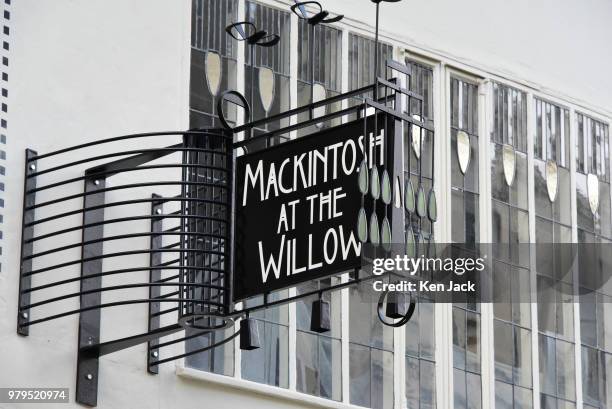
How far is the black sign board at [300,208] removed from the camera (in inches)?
484

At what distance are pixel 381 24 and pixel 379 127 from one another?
469 centimetres

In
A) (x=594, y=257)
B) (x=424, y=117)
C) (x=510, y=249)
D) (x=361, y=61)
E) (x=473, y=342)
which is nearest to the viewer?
(x=361, y=61)

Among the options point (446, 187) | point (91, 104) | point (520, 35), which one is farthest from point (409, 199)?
point (520, 35)

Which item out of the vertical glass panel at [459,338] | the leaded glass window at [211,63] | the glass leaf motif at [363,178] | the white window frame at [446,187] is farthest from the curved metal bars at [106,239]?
the vertical glass panel at [459,338]

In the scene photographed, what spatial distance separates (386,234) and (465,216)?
535cm

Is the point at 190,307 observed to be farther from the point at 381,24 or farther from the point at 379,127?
the point at 381,24

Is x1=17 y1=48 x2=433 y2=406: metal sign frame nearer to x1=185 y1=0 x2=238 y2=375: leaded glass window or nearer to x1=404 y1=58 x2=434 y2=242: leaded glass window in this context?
x1=185 y1=0 x2=238 y2=375: leaded glass window

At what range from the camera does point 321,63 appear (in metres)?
16.5

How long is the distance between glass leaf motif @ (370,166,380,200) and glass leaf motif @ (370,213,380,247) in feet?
0.48

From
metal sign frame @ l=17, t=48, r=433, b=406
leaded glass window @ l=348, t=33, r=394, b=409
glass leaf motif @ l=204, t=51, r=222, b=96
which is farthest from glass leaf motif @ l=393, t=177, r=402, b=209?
leaded glass window @ l=348, t=33, r=394, b=409

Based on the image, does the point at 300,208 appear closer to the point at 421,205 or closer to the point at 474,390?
the point at 421,205

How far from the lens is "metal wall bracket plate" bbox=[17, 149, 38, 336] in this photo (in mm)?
13547

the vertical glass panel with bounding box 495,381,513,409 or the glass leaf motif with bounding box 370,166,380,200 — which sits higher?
the glass leaf motif with bounding box 370,166,380,200

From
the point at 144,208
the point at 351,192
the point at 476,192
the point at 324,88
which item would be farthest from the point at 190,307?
the point at 476,192
